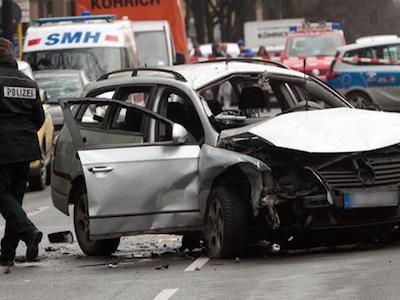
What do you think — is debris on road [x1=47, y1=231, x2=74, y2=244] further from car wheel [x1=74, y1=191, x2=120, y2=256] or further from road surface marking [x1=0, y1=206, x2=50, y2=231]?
road surface marking [x1=0, y1=206, x2=50, y2=231]

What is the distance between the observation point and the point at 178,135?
34.0 ft

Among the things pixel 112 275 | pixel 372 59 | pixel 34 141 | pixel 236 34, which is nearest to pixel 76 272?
pixel 112 275

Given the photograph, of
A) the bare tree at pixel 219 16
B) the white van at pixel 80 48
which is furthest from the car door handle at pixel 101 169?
the bare tree at pixel 219 16

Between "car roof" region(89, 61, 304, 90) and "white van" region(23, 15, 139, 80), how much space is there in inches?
A: 535

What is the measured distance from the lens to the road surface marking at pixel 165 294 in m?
8.43

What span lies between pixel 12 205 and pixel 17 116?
0.75 meters

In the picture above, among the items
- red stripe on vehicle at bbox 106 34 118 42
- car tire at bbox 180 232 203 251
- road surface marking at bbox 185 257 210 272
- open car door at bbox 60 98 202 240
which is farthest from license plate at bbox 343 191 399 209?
red stripe on vehicle at bbox 106 34 118 42

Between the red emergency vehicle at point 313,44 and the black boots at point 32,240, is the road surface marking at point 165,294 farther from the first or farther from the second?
the red emergency vehicle at point 313,44

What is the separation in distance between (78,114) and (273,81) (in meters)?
1.90

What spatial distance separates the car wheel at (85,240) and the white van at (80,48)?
46.1ft

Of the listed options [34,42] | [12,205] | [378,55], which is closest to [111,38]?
[34,42]

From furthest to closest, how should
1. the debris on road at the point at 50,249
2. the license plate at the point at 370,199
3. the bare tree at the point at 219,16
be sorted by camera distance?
1. the bare tree at the point at 219,16
2. the debris on road at the point at 50,249
3. the license plate at the point at 370,199

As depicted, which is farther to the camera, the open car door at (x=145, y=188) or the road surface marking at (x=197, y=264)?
the open car door at (x=145, y=188)

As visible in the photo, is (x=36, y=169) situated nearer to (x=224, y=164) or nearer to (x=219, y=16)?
(x=224, y=164)
